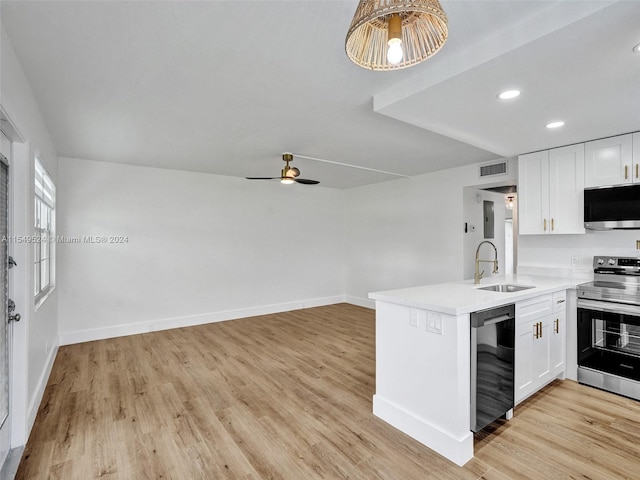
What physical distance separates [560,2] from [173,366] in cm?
444

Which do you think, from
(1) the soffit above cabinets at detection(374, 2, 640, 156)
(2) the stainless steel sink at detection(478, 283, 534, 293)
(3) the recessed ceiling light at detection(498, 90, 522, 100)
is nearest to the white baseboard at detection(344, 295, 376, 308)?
(2) the stainless steel sink at detection(478, 283, 534, 293)

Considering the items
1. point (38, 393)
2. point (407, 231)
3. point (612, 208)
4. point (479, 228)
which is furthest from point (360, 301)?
point (38, 393)

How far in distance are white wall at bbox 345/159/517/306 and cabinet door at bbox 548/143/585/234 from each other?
0.95m

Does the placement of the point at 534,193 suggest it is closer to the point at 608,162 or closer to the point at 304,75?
the point at 608,162

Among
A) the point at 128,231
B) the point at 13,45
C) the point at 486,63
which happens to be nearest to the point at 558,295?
the point at 486,63

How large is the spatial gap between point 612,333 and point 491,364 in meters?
1.75

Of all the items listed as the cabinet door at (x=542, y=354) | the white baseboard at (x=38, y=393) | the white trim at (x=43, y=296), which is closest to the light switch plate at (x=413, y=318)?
the cabinet door at (x=542, y=354)

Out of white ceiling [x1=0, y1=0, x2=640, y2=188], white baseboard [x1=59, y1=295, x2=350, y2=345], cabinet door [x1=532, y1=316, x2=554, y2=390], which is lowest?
white baseboard [x1=59, y1=295, x2=350, y2=345]

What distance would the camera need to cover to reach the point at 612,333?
3105mm

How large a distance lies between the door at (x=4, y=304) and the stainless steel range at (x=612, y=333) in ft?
15.4

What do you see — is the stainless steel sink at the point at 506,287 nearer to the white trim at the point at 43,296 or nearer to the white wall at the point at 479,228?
the white wall at the point at 479,228

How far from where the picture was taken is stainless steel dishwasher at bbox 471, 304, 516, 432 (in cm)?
218

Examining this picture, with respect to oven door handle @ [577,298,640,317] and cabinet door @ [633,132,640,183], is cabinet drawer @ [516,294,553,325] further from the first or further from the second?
cabinet door @ [633,132,640,183]

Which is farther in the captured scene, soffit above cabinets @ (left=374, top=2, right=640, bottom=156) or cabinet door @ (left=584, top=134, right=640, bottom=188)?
cabinet door @ (left=584, top=134, right=640, bottom=188)
